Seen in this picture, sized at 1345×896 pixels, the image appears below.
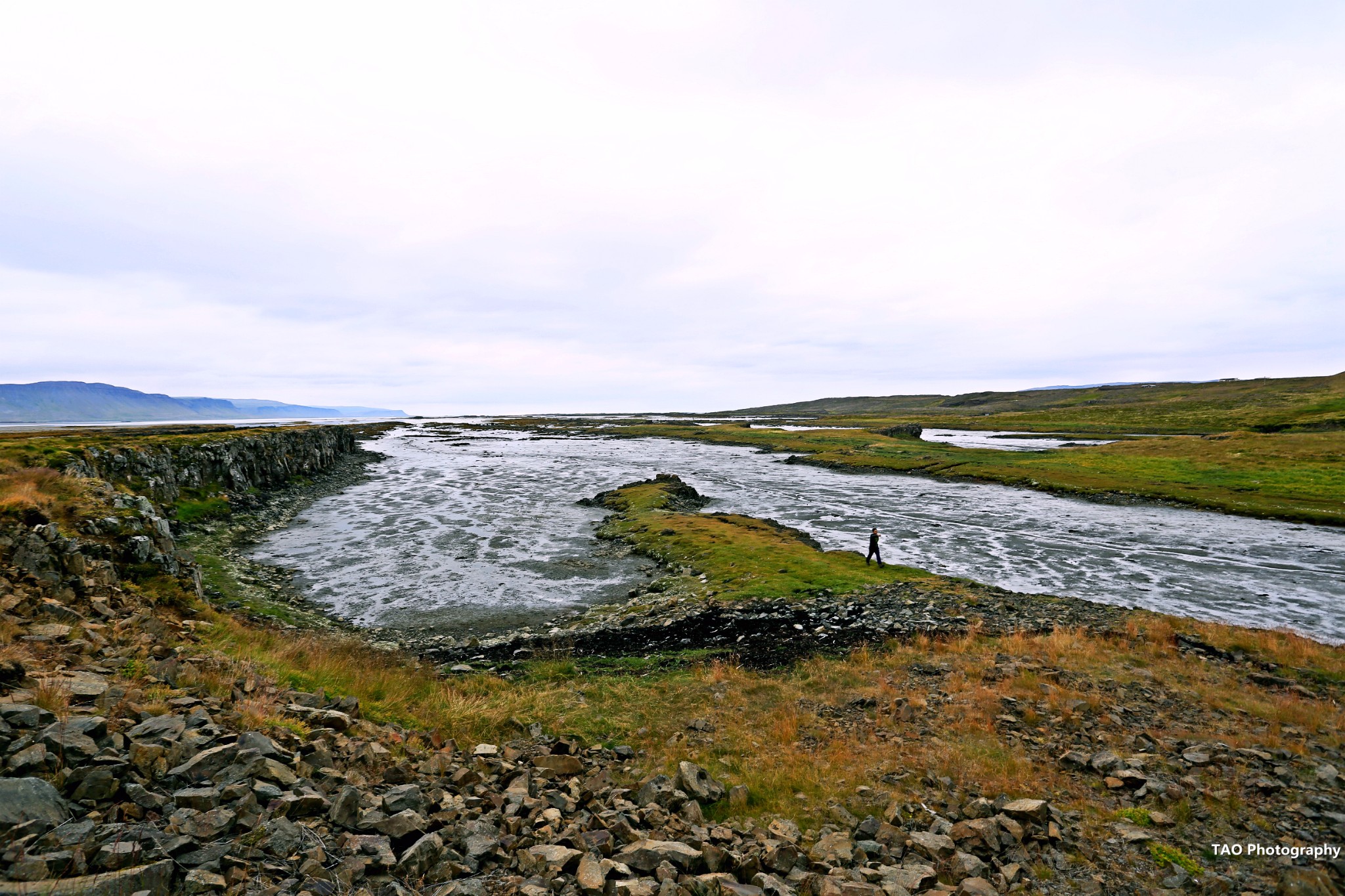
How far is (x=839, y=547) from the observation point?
37438mm

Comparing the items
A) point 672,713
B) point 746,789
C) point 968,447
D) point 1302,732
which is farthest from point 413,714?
point 968,447

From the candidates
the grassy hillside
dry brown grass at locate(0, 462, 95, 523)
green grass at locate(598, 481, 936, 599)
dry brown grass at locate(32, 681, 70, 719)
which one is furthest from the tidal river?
the grassy hillside

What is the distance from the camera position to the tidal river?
26094 millimetres

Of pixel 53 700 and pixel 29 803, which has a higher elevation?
pixel 53 700

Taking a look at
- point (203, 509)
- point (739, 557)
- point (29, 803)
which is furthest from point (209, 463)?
point (29, 803)

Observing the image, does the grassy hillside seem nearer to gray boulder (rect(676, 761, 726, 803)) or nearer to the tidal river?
the tidal river

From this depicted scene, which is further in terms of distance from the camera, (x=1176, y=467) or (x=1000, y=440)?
(x=1000, y=440)

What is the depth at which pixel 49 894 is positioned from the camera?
484 cm

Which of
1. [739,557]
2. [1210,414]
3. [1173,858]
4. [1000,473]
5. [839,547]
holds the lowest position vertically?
[839,547]

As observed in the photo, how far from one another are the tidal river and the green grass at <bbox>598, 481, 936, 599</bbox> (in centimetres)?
258

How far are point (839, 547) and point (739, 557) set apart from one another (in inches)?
407

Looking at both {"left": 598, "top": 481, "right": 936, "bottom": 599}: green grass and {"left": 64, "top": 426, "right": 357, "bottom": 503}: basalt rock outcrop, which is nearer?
{"left": 598, "top": 481, "right": 936, "bottom": 599}: green grass

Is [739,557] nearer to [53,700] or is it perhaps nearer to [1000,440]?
[53,700]

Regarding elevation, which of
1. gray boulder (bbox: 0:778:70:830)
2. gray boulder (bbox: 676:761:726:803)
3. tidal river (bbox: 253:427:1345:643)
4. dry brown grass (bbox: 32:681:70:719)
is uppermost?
dry brown grass (bbox: 32:681:70:719)
